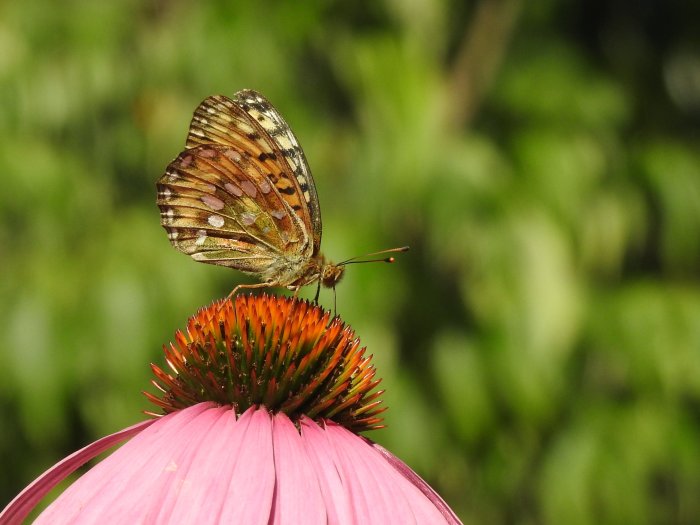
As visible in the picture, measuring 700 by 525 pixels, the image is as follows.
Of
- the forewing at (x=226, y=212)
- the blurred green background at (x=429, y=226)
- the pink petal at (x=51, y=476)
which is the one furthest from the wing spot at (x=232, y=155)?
the blurred green background at (x=429, y=226)

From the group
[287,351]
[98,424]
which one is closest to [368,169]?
[98,424]

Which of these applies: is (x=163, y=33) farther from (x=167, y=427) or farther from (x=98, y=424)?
(x=167, y=427)

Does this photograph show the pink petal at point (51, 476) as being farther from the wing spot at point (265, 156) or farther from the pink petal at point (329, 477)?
the wing spot at point (265, 156)

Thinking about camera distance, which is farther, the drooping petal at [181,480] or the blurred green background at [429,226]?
the blurred green background at [429,226]

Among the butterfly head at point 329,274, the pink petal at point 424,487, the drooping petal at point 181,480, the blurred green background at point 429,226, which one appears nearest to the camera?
the drooping petal at point 181,480

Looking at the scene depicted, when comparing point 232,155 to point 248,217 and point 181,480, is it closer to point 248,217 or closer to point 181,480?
point 248,217

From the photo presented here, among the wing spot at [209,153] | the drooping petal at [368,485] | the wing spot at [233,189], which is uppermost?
the wing spot at [209,153]

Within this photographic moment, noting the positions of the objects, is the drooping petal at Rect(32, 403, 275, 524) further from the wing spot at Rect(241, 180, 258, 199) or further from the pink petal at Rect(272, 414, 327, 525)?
the wing spot at Rect(241, 180, 258, 199)

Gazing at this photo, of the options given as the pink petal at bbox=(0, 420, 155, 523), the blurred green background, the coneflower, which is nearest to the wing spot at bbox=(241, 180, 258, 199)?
the coneflower
